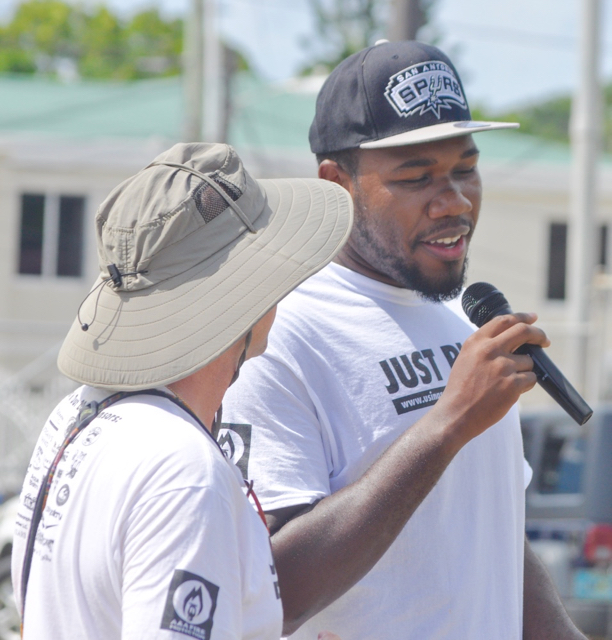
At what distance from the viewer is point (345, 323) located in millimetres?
2189

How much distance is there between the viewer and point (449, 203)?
88.7 inches

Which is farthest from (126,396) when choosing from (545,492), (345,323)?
(545,492)

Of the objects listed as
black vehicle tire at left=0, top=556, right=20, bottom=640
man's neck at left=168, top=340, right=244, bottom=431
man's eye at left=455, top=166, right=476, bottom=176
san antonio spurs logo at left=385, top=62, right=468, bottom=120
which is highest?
san antonio spurs logo at left=385, top=62, right=468, bottom=120

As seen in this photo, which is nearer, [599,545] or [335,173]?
[335,173]

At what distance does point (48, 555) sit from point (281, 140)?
1860cm

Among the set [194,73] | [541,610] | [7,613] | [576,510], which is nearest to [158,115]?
[194,73]

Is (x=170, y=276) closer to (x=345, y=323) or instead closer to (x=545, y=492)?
(x=345, y=323)

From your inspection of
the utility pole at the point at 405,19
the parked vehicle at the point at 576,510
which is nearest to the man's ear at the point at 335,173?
the utility pole at the point at 405,19

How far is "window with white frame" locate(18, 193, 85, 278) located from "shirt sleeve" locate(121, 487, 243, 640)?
56.3 ft

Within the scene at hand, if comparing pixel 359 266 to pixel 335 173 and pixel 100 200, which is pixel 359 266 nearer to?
pixel 335 173

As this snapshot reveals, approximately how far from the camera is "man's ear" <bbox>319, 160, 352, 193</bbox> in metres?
2.35

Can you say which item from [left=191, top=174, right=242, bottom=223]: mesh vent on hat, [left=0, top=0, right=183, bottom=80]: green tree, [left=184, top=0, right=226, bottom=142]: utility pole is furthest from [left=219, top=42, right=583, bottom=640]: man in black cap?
[left=0, top=0, right=183, bottom=80]: green tree

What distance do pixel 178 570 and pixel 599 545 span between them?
517cm

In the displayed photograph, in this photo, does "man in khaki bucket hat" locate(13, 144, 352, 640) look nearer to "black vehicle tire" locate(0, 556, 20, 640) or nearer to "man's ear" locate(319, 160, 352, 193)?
"man's ear" locate(319, 160, 352, 193)
